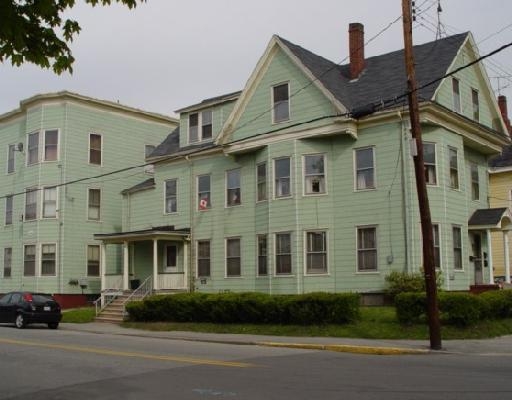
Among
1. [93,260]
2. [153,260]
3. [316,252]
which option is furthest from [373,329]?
[93,260]

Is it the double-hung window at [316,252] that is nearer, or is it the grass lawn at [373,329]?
the grass lawn at [373,329]

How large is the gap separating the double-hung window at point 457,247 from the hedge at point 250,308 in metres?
6.30

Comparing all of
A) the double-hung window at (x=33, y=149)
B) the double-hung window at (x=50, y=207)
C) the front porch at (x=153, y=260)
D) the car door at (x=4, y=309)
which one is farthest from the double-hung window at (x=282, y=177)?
the double-hung window at (x=33, y=149)

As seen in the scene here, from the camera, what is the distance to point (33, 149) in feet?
125

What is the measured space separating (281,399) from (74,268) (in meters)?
29.5

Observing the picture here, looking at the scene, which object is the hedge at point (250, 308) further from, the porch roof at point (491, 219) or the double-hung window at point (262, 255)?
the porch roof at point (491, 219)

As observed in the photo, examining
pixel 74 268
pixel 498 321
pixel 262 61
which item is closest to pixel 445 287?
pixel 498 321

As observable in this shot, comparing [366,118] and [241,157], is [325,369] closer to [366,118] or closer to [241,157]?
[366,118]

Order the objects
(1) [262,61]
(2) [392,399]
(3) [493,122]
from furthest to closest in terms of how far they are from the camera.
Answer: (3) [493,122]
(1) [262,61]
(2) [392,399]

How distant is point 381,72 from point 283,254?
9.05 m

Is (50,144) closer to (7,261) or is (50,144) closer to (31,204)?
(31,204)

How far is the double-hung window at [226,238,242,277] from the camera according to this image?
30203 millimetres

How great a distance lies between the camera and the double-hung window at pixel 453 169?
87.2 ft

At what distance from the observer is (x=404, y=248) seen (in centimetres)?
2498
